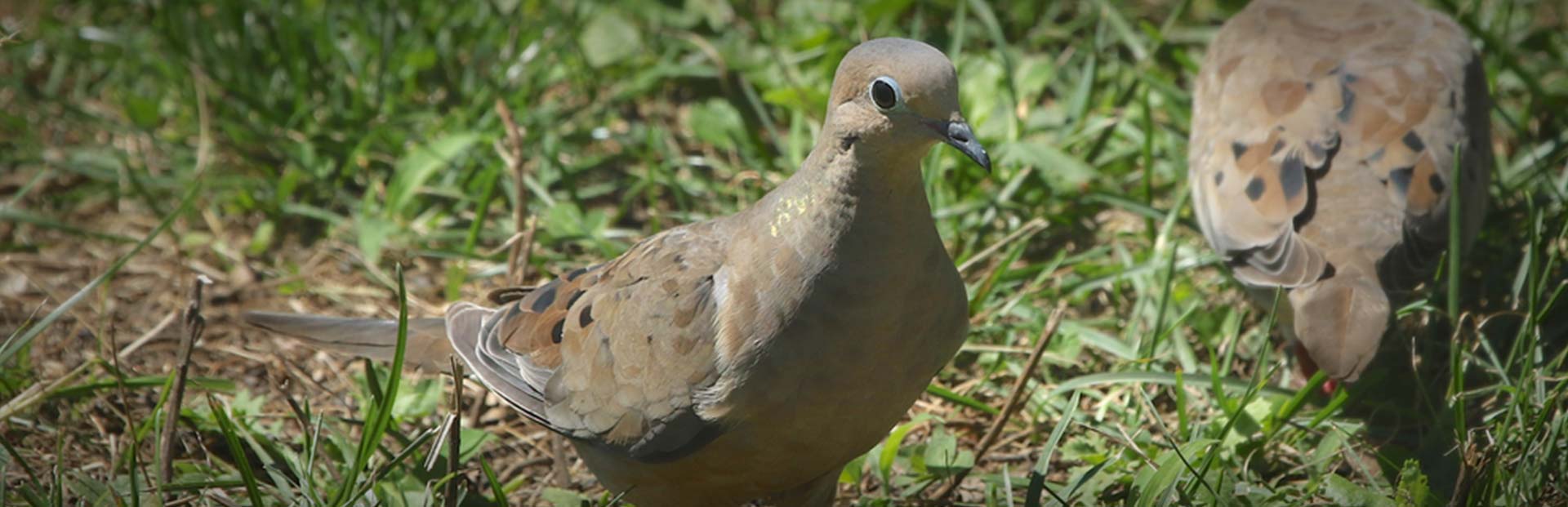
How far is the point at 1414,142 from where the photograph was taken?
349 cm

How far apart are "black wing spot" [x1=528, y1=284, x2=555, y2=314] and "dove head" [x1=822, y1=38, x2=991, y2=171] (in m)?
0.96

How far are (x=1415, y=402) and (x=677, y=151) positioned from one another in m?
2.54

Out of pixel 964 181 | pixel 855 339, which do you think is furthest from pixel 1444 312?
pixel 855 339

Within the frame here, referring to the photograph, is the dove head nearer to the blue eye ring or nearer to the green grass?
the blue eye ring

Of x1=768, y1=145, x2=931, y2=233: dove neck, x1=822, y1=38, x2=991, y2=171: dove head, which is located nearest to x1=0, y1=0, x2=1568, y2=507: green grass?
x1=768, y1=145, x2=931, y2=233: dove neck

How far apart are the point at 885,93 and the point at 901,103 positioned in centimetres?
4

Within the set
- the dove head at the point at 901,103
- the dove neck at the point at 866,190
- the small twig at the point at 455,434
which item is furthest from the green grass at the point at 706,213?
the dove head at the point at 901,103

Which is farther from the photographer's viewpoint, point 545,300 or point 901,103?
point 545,300

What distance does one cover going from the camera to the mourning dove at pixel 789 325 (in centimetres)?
253

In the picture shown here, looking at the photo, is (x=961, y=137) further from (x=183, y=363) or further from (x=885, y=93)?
(x=183, y=363)

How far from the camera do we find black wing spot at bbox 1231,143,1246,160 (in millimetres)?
3666

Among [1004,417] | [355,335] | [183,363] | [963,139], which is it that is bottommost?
[1004,417]

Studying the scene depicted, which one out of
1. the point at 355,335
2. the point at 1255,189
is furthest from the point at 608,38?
the point at 1255,189

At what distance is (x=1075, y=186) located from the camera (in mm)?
4441
